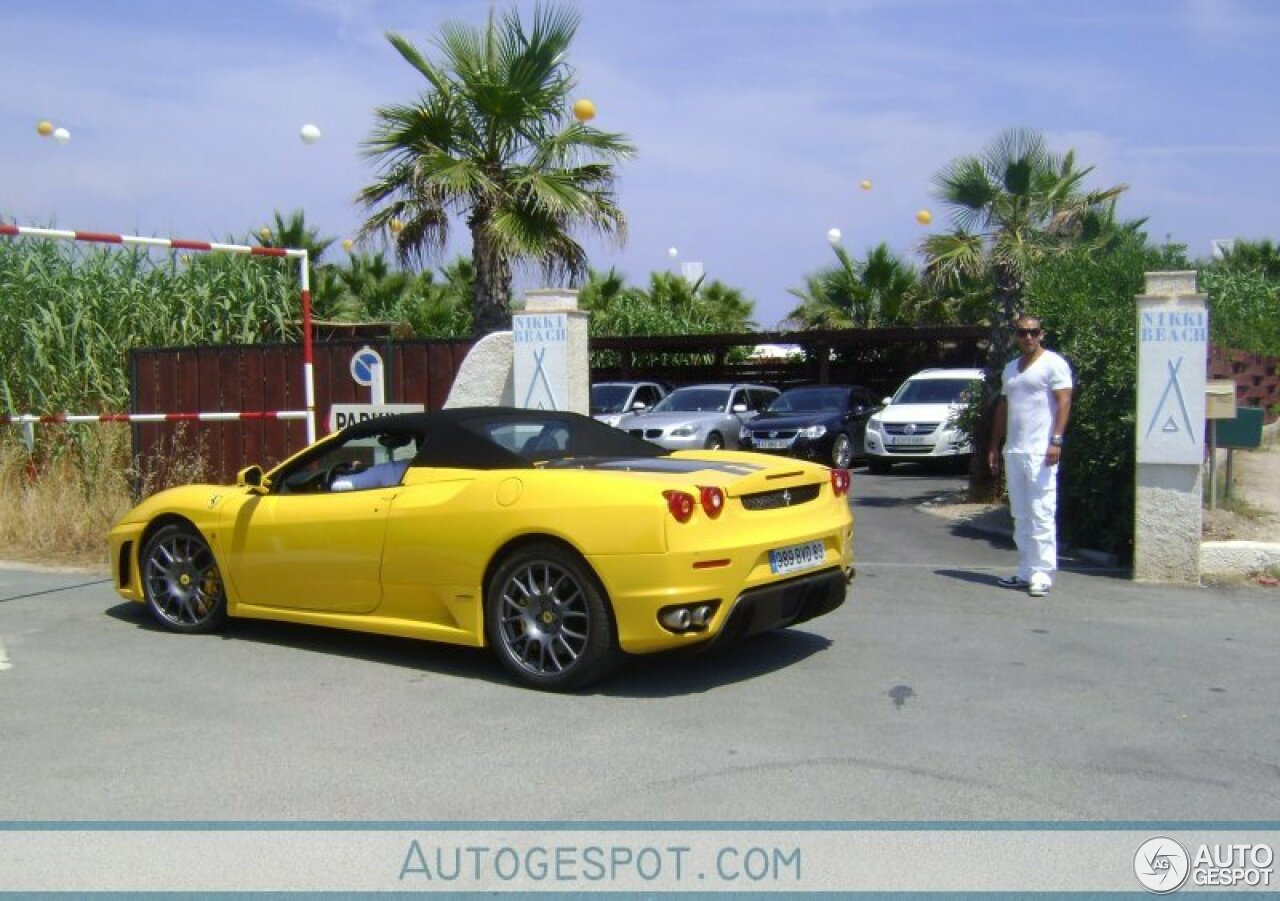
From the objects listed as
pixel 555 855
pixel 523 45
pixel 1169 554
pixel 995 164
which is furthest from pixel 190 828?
pixel 995 164

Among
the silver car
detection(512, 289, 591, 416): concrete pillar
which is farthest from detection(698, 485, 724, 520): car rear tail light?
the silver car

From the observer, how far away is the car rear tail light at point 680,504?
5.96 metres

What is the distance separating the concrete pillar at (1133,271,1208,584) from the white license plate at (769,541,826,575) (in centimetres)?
376

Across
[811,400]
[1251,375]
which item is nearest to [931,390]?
[811,400]

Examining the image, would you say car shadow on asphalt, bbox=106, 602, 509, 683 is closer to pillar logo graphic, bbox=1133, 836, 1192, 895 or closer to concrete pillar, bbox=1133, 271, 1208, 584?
pillar logo graphic, bbox=1133, 836, 1192, 895

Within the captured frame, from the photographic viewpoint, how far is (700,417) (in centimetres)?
1997

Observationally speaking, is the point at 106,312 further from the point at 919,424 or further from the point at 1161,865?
the point at 1161,865

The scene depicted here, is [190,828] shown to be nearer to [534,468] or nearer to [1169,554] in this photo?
[534,468]

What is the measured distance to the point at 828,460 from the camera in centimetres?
1992

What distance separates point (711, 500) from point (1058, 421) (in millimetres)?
3739

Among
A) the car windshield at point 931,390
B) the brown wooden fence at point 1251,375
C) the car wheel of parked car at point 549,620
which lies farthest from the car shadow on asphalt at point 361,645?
the car windshield at point 931,390

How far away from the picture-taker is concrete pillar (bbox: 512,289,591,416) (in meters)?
10.3

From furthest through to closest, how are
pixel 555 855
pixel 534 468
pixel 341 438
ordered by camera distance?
1. pixel 341 438
2. pixel 534 468
3. pixel 555 855

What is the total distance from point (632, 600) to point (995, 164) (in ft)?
38.9
